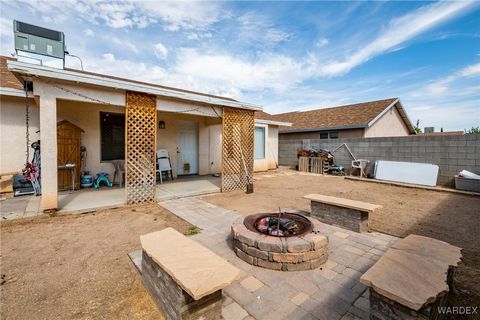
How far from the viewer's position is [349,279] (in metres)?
2.42

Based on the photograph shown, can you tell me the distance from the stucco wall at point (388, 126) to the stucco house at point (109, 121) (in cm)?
971

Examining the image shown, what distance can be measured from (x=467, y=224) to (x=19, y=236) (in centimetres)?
843

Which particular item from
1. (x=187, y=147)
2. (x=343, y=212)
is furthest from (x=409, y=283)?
(x=187, y=147)

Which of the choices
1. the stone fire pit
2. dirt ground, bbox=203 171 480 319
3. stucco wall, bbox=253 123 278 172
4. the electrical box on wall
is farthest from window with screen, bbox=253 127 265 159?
Answer: the stone fire pit

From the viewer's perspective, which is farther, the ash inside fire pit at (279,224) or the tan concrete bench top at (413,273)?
the ash inside fire pit at (279,224)

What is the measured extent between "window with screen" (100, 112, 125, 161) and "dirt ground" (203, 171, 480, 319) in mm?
4150

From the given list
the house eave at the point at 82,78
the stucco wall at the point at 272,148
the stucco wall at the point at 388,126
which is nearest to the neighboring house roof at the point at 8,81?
the house eave at the point at 82,78

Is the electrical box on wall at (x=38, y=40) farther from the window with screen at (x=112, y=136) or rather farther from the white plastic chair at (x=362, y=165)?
the white plastic chair at (x=362, y=165)

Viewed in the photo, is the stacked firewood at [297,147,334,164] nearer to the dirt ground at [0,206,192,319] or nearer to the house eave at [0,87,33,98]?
the dirt ground at [0,206,192,319]

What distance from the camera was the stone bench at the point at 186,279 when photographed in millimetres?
1612

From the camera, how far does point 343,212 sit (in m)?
3.97

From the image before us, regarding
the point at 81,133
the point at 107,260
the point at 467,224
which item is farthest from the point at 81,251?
the point at 467,224

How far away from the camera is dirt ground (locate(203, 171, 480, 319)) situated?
9.24 ft

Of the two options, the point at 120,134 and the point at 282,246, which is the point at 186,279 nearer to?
the point at 282,246
